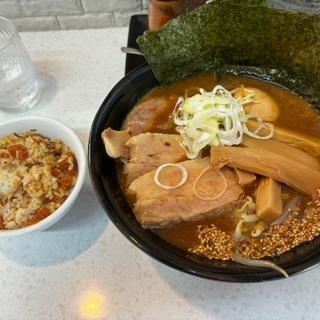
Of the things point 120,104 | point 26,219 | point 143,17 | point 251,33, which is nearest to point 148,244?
point 26,219

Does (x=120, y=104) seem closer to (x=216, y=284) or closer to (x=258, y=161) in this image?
(x=258, y=161)

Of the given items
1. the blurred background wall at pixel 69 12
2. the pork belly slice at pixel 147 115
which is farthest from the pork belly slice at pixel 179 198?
the blurred background wall at pixel 69 12

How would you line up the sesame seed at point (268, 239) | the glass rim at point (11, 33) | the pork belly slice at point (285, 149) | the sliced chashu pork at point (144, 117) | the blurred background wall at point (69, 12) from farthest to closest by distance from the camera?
the blurred background wall at point (69, 12), the glass rim at point (11, 33), the sliced chashu pork at point (144, 117), the pork belly slice at point (285, 149), the sesame seed at point (268, 239)

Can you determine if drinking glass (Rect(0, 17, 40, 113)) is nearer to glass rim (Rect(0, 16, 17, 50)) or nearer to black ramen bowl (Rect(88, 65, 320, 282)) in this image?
glass rim (Rect(0, 16, 17, 50))

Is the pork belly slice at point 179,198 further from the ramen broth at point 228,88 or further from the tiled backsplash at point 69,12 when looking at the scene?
the tiled backsplash at point 69,12

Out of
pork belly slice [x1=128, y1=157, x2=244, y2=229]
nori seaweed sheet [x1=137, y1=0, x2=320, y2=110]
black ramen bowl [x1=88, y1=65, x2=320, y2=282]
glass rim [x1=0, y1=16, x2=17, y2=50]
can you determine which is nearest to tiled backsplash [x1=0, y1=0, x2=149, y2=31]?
glass rim [x1=0, y1=16, x2=17, y2=50]

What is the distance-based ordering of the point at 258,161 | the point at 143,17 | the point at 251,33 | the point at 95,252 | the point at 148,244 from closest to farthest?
the point at 148,244, the point at 258,161, the point at 95,252, the point at 251,33, the point at 143,17
